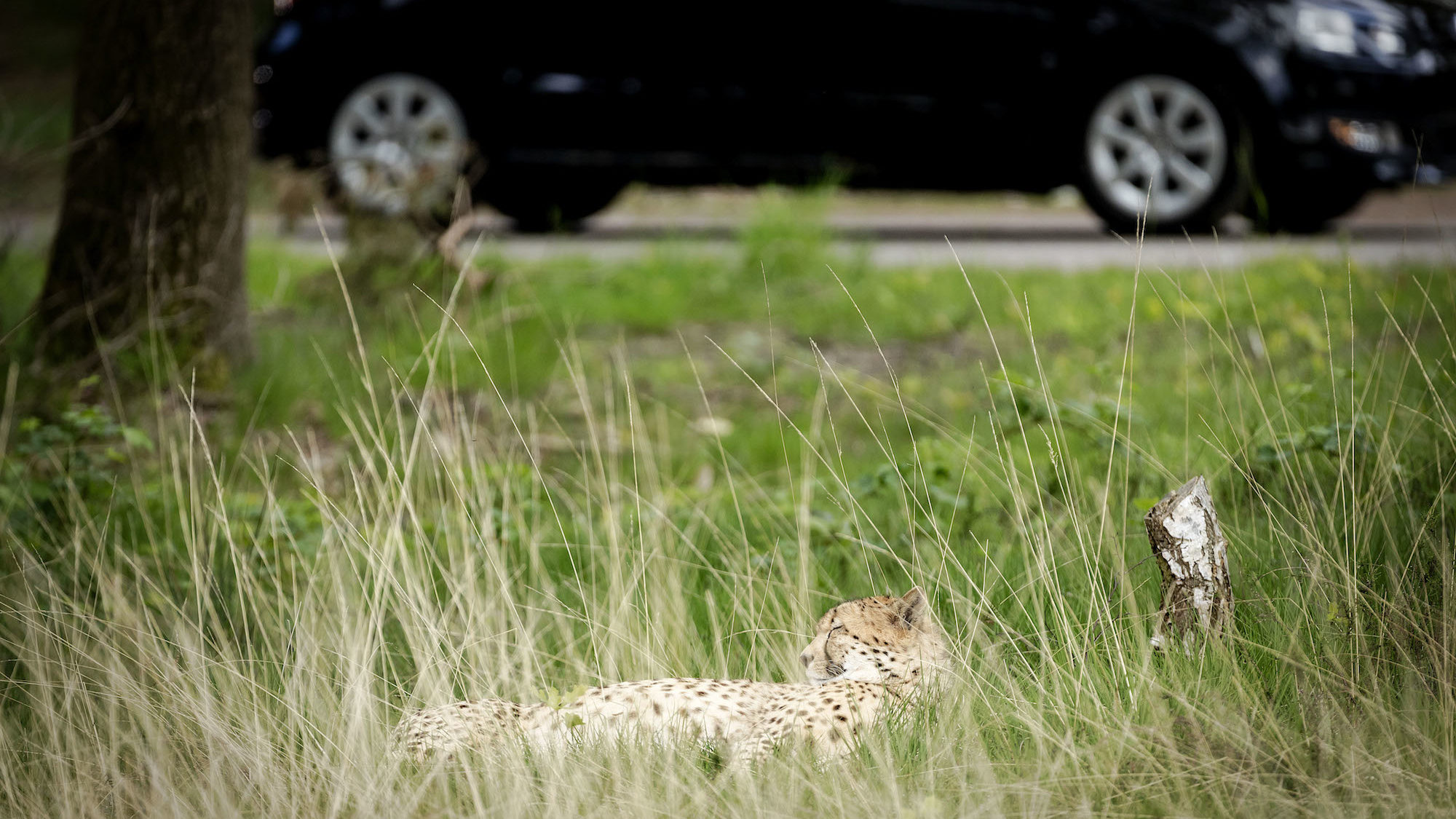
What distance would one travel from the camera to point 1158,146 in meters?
6.89

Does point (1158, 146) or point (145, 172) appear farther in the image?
point (1158, 146)

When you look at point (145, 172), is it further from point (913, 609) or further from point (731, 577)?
point (913, 609)

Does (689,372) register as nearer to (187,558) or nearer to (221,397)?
(221,397)

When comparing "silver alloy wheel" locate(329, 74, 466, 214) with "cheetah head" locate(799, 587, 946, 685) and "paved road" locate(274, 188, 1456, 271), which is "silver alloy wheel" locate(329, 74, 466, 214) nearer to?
"paved road" locate(274, 188, 1456, 271)

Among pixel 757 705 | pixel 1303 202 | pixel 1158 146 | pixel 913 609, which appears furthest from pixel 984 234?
pixel 757 705

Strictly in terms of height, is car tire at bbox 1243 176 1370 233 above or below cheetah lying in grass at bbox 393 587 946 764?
above

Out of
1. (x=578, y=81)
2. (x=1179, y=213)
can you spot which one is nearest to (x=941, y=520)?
(x=1179, y=213)

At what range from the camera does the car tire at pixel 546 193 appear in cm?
757

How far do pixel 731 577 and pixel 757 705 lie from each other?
2.37 feet

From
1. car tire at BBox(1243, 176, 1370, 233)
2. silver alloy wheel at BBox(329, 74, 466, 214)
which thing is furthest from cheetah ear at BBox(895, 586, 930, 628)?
car tire at BBox(1243, 176, 1370, 233)

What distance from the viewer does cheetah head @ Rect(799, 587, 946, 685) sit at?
231cm

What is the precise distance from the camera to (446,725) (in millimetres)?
2186

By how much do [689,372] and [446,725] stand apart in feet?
8.79

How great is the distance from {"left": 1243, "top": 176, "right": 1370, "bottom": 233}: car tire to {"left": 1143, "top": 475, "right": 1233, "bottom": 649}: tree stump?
4844 millimetres
